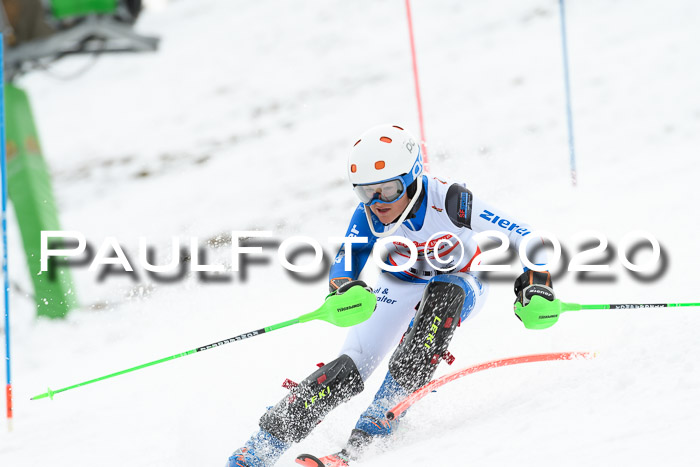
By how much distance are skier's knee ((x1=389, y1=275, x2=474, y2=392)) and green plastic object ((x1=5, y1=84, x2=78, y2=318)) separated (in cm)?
639

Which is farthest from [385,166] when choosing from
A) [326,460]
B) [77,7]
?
[77,7]

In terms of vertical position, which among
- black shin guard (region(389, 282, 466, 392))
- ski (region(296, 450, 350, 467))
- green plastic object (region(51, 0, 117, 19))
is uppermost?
green plastic object (region(51, 0, 117, 19))

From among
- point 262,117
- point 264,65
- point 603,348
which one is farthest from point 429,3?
point 603,348

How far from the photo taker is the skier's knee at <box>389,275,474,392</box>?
12.7 feet

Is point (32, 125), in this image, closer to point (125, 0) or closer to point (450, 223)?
point (125, 0)

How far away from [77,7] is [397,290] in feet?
20.6

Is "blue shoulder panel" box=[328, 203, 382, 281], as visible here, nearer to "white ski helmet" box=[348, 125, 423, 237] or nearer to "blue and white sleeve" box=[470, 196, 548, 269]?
"white ski helmet" box=[348, 125, 423, 237]

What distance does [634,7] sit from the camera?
15555mm

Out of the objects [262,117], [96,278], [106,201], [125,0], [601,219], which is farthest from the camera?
[262,117]

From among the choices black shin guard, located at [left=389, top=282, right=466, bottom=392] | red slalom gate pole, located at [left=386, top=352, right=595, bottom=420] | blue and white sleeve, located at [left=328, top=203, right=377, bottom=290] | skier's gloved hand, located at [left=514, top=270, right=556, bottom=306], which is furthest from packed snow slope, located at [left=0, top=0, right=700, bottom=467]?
blue and white sleeve, located at [left=328, top=203, right=377, bottom=290]

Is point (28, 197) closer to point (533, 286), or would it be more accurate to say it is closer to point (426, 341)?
point (426, 341)

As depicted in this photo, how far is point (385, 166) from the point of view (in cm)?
383

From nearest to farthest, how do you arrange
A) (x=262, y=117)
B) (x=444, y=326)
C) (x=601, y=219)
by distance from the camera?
(x=444, y=326), (x=601, y=219), (x=262, y=117)

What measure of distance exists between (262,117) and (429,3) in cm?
617
